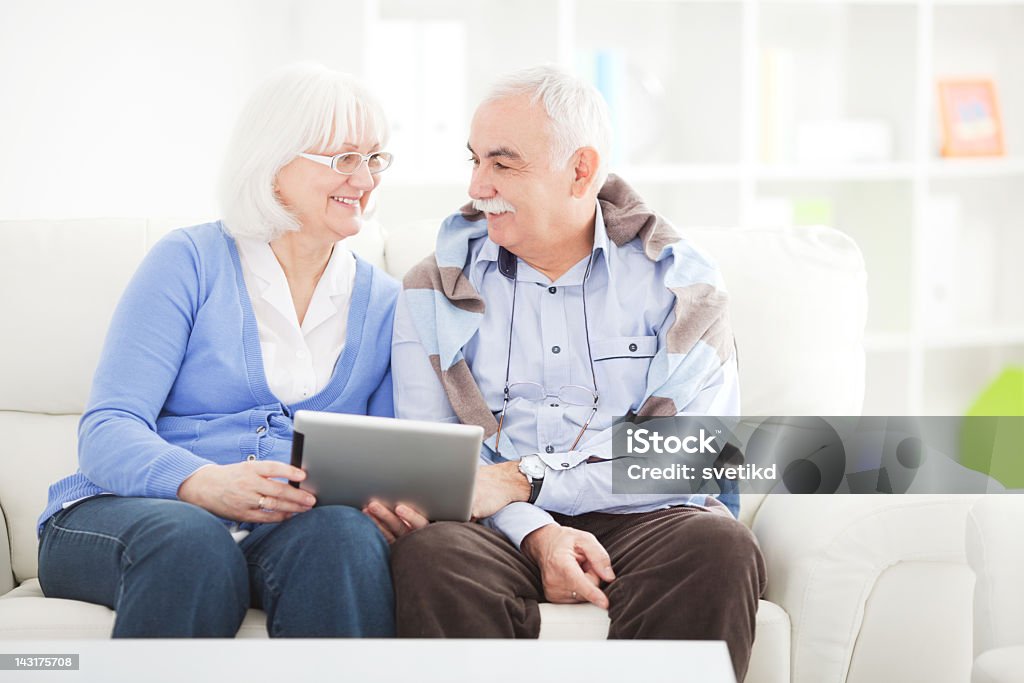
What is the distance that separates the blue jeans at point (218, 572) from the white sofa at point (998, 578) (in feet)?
2.79

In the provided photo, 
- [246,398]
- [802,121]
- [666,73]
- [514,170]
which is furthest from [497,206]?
[802,121]

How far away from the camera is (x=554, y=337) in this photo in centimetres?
179

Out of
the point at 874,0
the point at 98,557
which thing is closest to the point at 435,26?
the point at 874,0

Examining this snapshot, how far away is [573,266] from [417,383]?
0.35 m

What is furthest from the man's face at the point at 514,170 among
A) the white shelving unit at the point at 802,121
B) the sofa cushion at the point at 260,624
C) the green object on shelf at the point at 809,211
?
the green object on shelf at the point at 809,211

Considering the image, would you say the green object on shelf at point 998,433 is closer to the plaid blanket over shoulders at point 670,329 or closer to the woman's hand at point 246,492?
the plaid blanket over shoulders at point 670,329

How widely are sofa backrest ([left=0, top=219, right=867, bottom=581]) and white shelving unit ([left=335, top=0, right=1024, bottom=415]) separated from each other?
108 centimetres

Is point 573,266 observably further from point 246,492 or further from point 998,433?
point 998,433

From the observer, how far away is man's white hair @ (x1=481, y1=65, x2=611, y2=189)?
1.80 m

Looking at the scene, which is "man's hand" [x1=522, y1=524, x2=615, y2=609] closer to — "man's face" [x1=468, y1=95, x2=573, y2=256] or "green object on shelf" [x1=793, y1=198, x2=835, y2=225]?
"man's face" [x1=468, y1=95, x2=573, y2=256]

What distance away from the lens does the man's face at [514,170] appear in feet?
5.90

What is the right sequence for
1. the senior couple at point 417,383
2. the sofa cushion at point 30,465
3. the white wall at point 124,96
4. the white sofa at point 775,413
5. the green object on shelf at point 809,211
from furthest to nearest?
the green object on shelf at point 809,211 → the white wall at point 124,96 → the sofa cushion at point 30,465 → the white sofa at point 775,413 → the senior couple at point 417,383

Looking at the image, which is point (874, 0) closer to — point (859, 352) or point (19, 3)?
point (859, 352)

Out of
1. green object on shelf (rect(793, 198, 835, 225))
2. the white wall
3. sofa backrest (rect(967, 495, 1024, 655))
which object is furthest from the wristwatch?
green object on shelf (rect(793, 198, 835, 225))
